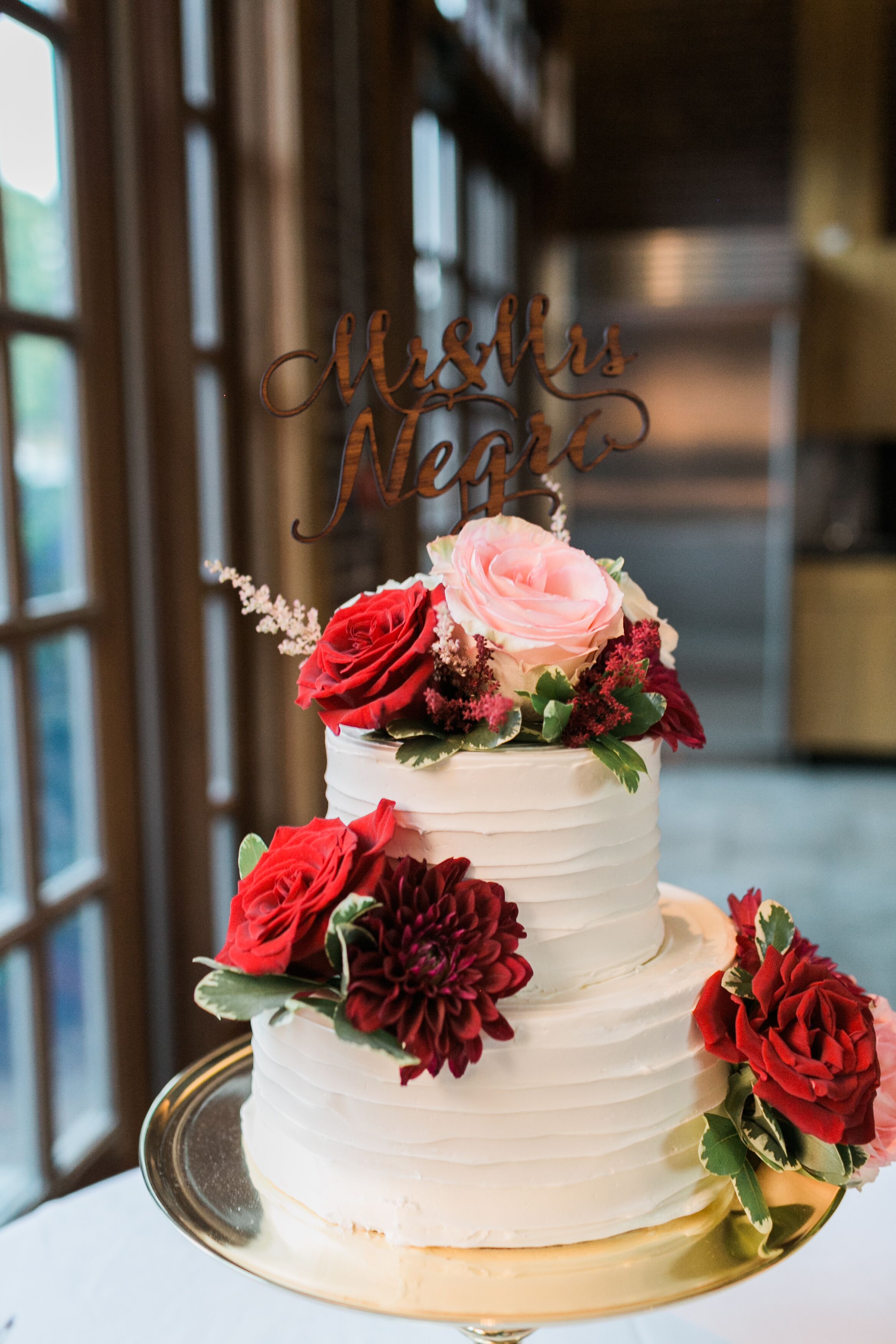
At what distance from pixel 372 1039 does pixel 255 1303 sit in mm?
514

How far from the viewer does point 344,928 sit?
0.77 m

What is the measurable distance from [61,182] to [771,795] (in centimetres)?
402

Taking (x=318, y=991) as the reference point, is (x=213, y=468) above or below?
above

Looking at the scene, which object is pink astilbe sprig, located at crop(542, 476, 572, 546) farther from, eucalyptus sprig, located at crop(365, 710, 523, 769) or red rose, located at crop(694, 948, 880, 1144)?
red rose, located at crop(694, 948, 880, 1144)

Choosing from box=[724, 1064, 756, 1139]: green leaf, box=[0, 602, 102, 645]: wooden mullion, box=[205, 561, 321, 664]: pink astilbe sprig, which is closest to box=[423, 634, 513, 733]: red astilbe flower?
box=[205, 561, 321, 664]: pink astilbe sprig

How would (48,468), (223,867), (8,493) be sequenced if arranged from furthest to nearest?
1. (223,867)
2. (48,468)
3. (8,493)

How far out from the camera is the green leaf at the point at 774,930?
92 cm

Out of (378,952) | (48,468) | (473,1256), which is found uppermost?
(48,468)

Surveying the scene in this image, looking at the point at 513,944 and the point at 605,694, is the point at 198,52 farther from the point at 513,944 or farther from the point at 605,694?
the point at 513,944

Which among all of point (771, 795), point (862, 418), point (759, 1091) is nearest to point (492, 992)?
point (759, 1091)

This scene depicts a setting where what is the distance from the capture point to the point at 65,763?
6.44ft

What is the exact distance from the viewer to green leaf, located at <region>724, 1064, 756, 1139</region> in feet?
3.02

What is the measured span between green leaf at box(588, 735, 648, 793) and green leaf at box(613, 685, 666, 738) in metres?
0.02

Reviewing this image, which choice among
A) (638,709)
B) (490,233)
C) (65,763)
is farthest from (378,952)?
(490,233)
